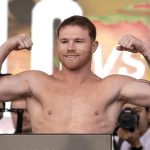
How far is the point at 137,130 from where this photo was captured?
192cm

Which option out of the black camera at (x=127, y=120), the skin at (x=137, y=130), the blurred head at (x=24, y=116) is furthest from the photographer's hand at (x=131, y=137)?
the black camera at (x=127, y=120)

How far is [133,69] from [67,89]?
2.78 feet

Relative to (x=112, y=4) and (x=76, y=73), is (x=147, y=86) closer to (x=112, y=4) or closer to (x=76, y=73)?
(x=76, y=73)

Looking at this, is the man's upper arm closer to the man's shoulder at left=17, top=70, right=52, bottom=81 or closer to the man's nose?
the man's shoulder at left=17, top=70, right=52, bottom=81

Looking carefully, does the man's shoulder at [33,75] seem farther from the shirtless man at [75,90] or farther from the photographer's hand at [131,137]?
the photographer's hand at [131,137]

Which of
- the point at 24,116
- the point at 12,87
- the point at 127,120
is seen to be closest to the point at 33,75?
the point at 12,87

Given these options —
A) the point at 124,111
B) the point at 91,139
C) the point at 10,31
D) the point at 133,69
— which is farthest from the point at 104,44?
the point at 91,139

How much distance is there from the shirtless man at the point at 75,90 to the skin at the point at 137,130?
1.09 feet

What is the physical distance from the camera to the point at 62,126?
1430 millimetres

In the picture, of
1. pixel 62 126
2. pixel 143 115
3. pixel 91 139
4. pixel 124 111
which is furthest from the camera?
pixel 143 115

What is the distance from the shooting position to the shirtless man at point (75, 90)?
1.43 meters

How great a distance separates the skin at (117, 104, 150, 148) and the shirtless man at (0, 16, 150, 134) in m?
0.33

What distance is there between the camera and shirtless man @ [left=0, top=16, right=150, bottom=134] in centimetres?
143

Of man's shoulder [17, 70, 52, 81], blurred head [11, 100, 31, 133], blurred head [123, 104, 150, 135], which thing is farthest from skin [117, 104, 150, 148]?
man's shoulder [17, 70, 52, 81]
